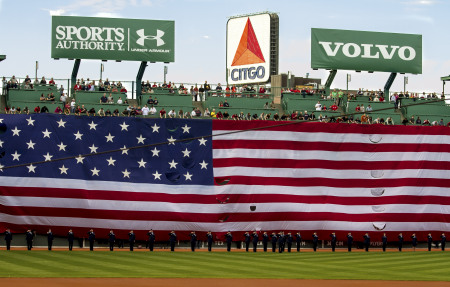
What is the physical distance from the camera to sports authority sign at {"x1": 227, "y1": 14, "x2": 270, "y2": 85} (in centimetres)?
5394

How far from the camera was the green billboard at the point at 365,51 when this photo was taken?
50.9 m

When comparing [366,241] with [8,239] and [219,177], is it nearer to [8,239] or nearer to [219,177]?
[219,177]

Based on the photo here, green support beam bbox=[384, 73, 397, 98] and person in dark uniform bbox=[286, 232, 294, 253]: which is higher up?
green support beam bbox=[384, 73, 397, 98]

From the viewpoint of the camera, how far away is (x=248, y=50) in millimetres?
54562

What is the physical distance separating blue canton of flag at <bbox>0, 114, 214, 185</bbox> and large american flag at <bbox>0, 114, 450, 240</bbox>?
0.19ft

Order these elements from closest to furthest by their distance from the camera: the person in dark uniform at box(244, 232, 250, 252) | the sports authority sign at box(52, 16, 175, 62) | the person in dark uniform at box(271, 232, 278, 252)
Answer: the person in dark uniform at box(271, 232, 278, 252), the person in dark uniform at box(244, 232, 250, 252), the sports authority sign at box(52, 16, 175, 62)

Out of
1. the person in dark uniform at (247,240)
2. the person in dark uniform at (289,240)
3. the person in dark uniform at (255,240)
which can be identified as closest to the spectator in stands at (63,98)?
the person in dark uniform at (247,240)

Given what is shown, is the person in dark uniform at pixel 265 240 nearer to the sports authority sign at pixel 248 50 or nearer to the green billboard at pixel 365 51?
the green billboard at pixel 365 51

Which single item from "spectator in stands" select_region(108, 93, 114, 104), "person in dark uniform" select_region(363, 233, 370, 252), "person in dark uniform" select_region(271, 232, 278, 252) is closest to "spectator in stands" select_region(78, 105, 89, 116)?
"spectator in stands" select_region(108, 93, 114, 104)

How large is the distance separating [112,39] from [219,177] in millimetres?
12725

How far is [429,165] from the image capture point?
43938 millimetres

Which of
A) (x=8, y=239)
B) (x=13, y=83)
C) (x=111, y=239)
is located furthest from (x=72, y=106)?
(x=8, y=239)

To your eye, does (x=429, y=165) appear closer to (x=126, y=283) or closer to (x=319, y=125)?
(x=319, y=125)

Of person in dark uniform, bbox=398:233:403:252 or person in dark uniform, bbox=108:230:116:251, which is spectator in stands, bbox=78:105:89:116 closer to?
person in dark uniform, bbox=108:230:116:251
